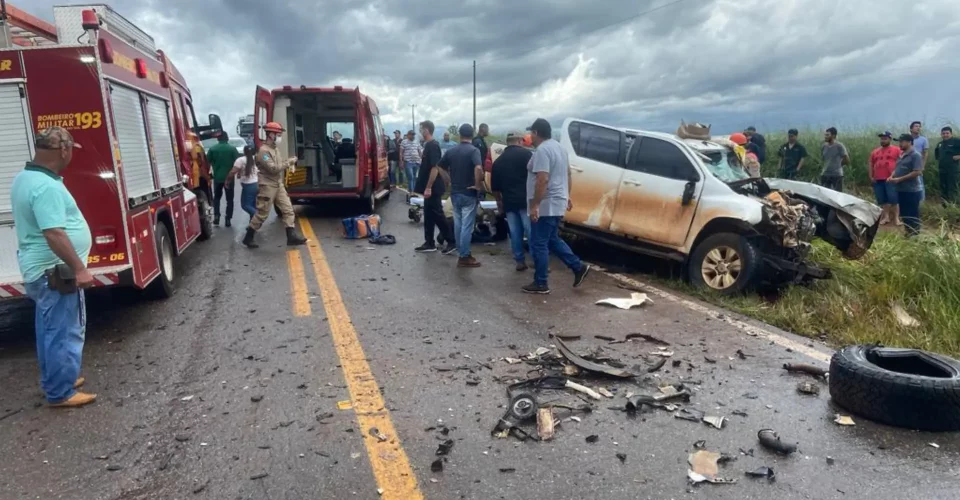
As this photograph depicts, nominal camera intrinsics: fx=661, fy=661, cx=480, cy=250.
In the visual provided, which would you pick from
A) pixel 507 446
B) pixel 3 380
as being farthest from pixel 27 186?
pixel 507 446

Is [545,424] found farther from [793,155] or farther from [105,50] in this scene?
[793,155]

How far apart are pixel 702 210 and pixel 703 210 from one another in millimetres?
14

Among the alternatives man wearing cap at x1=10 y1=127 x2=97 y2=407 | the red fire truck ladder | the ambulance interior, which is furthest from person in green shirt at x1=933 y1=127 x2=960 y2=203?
the red fire truck ladder

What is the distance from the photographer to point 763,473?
3.34m

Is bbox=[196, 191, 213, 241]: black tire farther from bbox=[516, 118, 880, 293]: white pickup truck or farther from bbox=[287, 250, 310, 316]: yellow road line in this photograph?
bbox=[516, 118, 880, 293]: white pickup truck

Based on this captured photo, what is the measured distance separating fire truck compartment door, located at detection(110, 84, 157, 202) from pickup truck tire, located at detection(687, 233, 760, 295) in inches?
229

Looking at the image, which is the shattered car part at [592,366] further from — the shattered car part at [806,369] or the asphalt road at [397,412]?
the shattered car part at [806,369]

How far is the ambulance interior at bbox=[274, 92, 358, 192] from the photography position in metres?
13.3

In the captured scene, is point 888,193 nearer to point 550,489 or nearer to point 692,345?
point 692,345

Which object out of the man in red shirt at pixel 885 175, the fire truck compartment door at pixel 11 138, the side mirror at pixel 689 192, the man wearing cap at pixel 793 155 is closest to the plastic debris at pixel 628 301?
the side mirror at pixel 689 192

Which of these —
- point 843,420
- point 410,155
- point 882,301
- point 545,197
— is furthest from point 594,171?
point 410,155

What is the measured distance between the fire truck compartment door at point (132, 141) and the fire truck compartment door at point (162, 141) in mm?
429

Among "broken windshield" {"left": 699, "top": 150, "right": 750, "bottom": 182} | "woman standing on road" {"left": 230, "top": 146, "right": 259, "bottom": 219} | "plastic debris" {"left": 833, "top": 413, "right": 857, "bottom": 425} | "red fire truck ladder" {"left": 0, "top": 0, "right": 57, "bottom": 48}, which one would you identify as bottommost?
"plastic debris" {"left": 833, "top": 413, "right": 857, "bottom": 425}

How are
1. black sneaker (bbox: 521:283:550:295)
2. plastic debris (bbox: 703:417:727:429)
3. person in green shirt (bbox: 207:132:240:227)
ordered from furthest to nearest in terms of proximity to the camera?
person in green shirt (bbox: 207:132:240:227)
black sneaker (bbox: 521:283:550:295)
plastic debris (bbox: 703:417:727:429)
